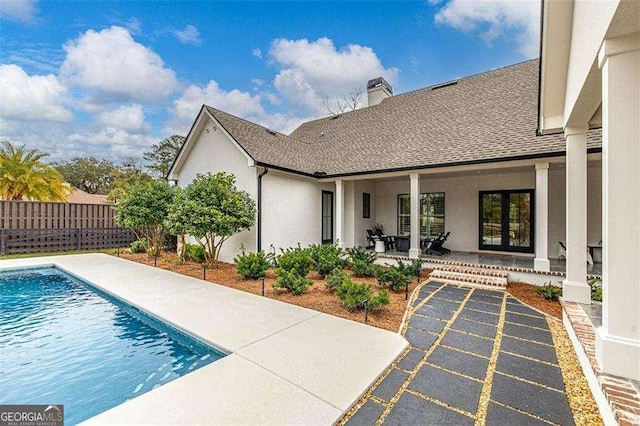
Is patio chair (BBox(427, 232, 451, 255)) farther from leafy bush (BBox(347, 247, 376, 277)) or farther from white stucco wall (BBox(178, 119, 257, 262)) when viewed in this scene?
white stucco wall (BBox(178, 119, 257, 262))

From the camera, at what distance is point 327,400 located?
2758mm

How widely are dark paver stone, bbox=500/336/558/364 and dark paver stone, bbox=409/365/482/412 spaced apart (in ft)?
4.20

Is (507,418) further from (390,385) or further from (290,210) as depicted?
(290,210)

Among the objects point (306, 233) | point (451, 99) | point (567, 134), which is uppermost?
point (451, 99)

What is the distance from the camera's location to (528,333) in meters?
4.50

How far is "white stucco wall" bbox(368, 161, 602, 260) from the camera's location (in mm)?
8859

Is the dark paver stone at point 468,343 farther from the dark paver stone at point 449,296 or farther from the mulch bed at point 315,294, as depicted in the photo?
the dark paver stone at point 449,296

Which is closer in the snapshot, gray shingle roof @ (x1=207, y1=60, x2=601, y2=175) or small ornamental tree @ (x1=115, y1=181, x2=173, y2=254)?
gray shingle roof @ (x1=207, y1=60, x2=601, y2=175)

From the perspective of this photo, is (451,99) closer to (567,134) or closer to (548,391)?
(567,134)

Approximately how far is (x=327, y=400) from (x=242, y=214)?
696 cm

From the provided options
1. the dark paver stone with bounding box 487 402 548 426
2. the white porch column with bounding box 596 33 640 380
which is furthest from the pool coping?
the white porch column with bounding box 596 33 640 380

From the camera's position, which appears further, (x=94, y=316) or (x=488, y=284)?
(x=488, y=284)

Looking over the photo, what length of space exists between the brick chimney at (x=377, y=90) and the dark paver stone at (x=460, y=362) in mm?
14915

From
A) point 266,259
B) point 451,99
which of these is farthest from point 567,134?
point 266,259
